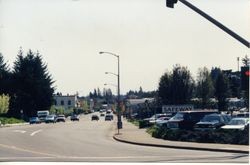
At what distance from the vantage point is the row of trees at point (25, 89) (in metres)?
106

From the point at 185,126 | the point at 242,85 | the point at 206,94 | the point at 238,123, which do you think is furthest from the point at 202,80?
the point at 242,85

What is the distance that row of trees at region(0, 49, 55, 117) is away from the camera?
10625cm

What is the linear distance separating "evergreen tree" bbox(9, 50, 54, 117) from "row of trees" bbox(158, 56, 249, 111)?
2777cm

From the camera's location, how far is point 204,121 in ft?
111

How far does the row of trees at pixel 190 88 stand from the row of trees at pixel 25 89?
2787 cm

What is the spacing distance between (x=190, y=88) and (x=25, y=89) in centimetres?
3543

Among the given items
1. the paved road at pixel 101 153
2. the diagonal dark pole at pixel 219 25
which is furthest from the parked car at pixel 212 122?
the diagonal dark pole at pixel 219 25

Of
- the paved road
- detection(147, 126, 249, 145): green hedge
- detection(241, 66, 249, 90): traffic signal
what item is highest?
detection(241, 66, 249, 90): traffic signal

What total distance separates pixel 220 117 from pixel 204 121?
109 centimetres

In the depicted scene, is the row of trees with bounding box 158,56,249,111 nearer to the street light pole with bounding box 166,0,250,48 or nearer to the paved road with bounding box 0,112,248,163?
the paved road with bounding box 0,112,248,163

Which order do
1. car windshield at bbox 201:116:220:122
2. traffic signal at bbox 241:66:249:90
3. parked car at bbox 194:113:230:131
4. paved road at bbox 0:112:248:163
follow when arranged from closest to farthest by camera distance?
traffic signal at bbox 241:66:249:90 → paved road at bbox 0:112:248:163 → parked car at bbox 194:113:230:131 → car windshield at bbox 201:116:220:122

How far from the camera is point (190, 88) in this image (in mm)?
92125

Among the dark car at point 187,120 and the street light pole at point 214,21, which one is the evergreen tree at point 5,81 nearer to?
the dark car at point 187,120

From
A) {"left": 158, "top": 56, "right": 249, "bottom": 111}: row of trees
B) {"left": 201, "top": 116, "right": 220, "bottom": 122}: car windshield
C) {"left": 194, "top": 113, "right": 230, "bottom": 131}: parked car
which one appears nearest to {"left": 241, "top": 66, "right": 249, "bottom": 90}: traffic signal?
{"left": 194, "top": 113, "right": 230, "bottom": 131}: parked car
